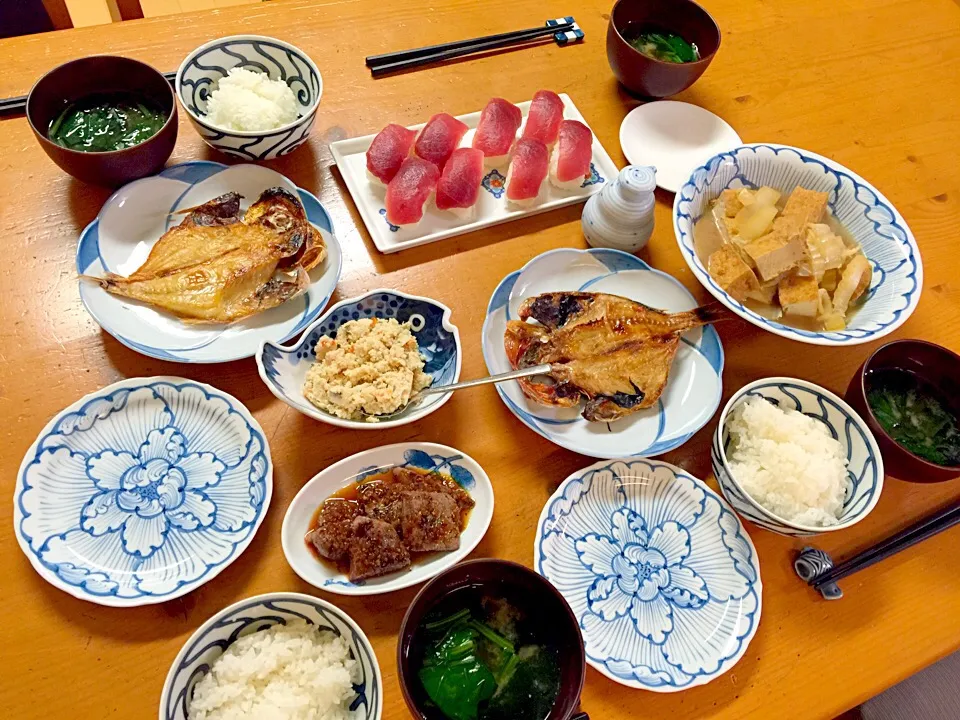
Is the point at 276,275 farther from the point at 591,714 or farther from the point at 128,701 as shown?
the point at 591,714

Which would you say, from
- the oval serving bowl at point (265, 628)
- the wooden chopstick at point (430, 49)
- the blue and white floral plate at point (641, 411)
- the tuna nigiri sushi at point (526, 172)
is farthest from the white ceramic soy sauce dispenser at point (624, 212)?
the oval serving bowl at point (265, 628)

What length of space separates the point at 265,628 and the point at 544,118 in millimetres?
1457

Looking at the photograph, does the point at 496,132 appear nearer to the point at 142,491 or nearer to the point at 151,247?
the point at 151,247

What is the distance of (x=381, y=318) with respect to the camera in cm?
144

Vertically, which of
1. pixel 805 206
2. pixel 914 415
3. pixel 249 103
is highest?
pixel 249 103

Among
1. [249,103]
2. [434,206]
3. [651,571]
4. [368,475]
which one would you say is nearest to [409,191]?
[434,206]

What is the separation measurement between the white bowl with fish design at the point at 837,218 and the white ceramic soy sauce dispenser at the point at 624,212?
0.08 m

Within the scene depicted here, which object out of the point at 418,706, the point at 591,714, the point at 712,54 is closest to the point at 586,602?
the point at 591,714

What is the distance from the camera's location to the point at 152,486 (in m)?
1.25

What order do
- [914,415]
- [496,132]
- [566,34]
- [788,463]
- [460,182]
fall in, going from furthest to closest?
[566,34] < [496,132] < [460,182] < [914,415] < [788,463]

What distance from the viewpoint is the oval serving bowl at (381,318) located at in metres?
1.27

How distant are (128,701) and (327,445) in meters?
0.55

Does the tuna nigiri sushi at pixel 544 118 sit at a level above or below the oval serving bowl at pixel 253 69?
below

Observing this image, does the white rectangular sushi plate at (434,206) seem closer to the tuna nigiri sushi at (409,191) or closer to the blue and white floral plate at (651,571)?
the tuna nigiri sushi at (409,191)
